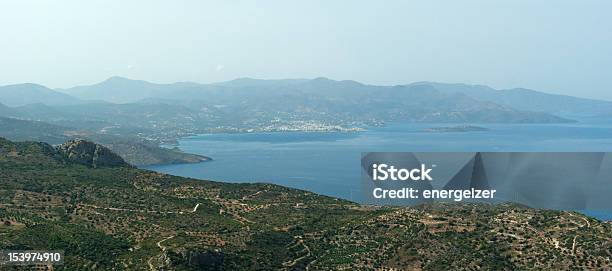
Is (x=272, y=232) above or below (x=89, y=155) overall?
below

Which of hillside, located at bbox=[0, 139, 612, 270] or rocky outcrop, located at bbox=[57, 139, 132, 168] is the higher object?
rocky outcrop, located at bbox=[57, 139, 132, 168]

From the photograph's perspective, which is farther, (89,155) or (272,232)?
(89,155)

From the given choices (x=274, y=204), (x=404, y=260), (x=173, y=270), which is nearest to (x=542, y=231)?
(x=404, y=260)

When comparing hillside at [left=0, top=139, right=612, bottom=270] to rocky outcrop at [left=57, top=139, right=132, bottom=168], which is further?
rocky outcrop at [left=57, top=139, right=132, bottom=168]
